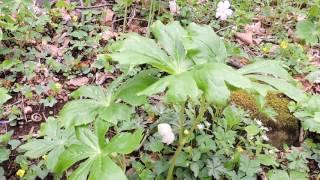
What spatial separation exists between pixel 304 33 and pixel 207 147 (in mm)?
1544

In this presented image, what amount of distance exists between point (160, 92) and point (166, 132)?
0.32 m

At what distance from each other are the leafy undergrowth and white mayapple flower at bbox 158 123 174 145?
0.01 m

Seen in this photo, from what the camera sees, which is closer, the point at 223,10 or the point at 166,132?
the point at 166,132

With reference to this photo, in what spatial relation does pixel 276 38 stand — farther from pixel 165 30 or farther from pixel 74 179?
pixel 74 179

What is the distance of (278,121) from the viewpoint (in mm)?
2383

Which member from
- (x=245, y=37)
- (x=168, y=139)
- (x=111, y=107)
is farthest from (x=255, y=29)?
(x=111, y=107)

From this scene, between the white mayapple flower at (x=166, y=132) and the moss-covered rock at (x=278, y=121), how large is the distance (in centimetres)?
62

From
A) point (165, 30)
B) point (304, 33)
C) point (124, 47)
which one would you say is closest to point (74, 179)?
point (124, 47)

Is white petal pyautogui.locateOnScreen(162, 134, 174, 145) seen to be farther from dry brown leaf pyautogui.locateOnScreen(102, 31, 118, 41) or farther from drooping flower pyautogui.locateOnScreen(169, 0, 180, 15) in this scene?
drooping flower pyautogui.locateOnScreen(169, 0, 180, 15)

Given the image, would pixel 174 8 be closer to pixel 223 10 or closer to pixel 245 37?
pixel 223 10

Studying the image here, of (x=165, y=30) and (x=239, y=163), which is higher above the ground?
(x=165, y=30)

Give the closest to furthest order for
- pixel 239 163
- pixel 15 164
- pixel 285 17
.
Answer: pixel 239 163 → pixel 15 164 → pixel 285 17

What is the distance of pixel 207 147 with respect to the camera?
2.04 m

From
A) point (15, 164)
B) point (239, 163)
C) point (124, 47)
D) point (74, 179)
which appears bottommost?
point (15, 164)
